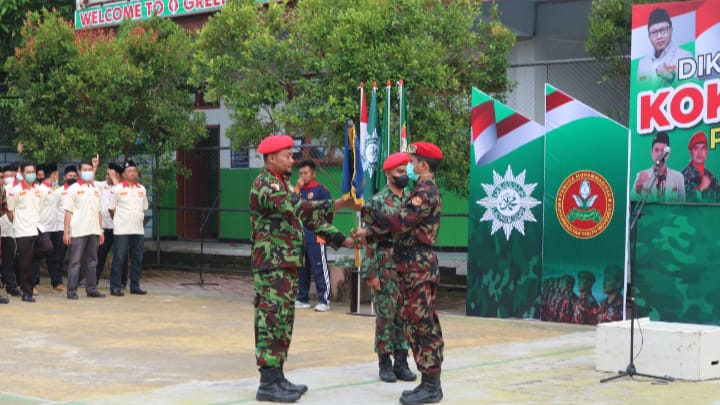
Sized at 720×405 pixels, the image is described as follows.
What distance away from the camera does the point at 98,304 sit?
15.8 meters

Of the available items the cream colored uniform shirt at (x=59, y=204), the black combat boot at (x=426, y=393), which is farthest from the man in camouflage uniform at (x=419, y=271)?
the cream colored uniform shirt at (x=59, y=204)

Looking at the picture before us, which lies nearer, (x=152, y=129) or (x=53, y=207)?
(x=53, y=207)

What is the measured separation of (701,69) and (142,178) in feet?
35.8

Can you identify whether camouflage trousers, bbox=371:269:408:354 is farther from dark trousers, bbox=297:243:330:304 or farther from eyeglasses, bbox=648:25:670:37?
dark trousers, bbox=297:243:330:304

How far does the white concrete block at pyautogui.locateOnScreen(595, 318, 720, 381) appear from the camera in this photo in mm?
9383

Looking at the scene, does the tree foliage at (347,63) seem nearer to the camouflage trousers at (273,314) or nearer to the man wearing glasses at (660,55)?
the man wearing glasses at (660,55)

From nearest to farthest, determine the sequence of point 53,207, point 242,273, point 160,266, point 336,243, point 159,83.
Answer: point 336,243
point 53,207
point 159,83
point 242,273
point 160,266

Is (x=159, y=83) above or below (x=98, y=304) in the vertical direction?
above

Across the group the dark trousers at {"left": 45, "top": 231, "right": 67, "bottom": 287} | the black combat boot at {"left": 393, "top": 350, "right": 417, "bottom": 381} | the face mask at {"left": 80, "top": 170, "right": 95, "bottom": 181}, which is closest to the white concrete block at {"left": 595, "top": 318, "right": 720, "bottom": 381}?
the black combat boot at {"left": 393, "top": 350, "right": 417, "bottom": 381}

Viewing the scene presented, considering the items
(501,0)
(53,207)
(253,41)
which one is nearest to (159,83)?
(53,207)

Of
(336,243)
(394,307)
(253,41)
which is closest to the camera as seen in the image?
(336,243)

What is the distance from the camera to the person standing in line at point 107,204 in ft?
58.2

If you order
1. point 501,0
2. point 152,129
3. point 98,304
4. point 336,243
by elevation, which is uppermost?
point 501,0

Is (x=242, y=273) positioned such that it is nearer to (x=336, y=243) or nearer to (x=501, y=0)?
(x=501, y=0)
